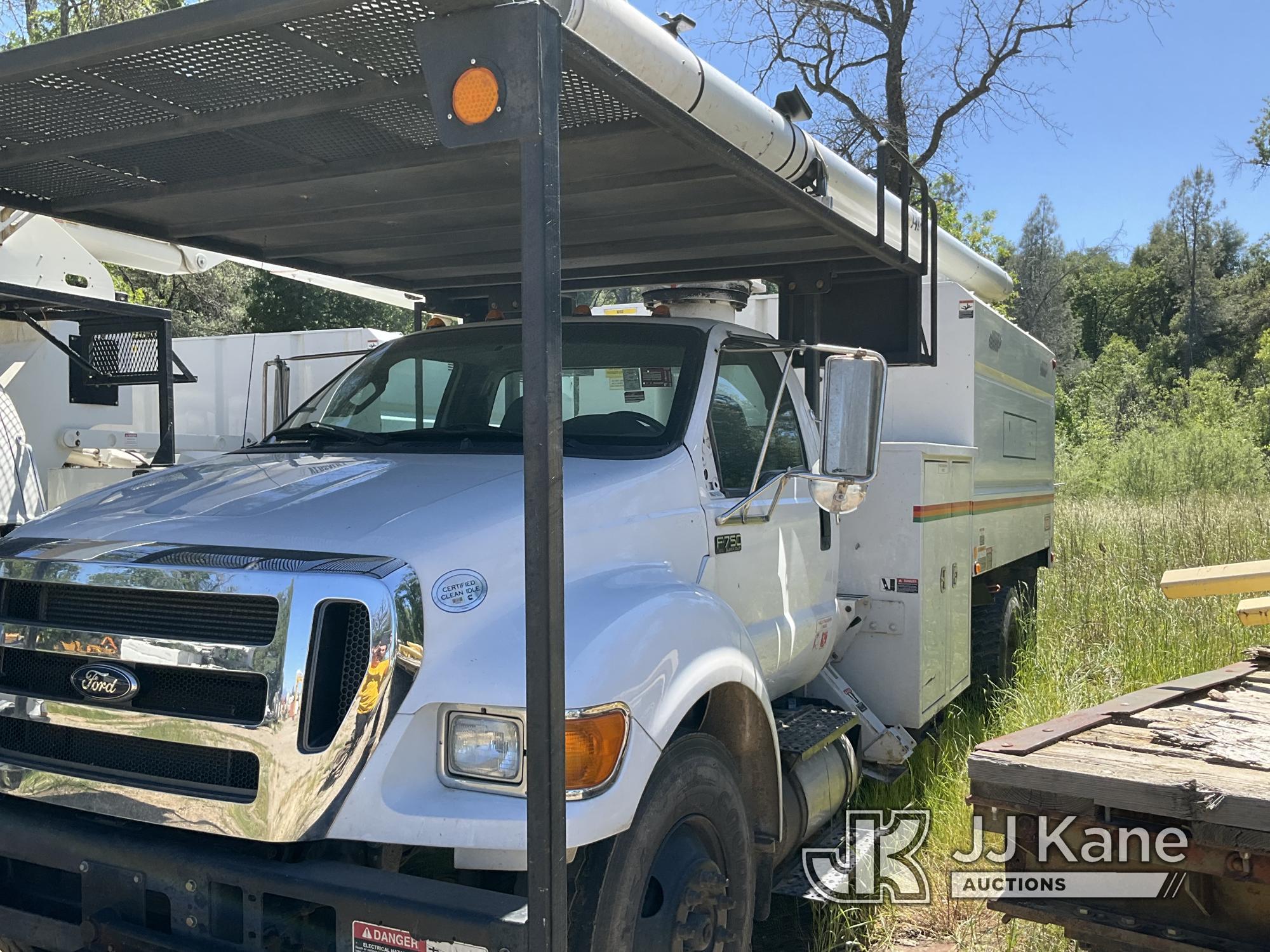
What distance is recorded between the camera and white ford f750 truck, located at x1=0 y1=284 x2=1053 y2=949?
253 cm

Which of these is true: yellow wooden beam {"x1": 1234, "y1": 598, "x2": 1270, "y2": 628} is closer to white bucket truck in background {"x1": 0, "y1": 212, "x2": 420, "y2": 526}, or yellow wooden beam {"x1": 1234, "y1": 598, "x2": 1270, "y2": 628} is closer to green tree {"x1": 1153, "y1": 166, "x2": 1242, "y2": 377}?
white bucket truck in background {"x1": 0, "y1": 212, "x2": 420, "y2": 526}

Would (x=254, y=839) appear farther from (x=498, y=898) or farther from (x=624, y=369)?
(x=624, y=369)

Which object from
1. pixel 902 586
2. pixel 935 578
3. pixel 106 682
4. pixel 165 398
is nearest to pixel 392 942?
pixel 106 682

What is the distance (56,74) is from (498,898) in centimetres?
244

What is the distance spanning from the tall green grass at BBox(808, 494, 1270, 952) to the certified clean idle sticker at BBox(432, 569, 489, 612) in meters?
2.41

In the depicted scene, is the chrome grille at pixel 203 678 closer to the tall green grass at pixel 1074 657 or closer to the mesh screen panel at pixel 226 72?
the mesh screen panel at pixel 226 72

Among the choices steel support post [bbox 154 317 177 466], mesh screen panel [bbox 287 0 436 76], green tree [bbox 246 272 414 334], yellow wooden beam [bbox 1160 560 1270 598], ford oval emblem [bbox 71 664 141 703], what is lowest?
ford oval emblem [bbox 71 664 141 703]

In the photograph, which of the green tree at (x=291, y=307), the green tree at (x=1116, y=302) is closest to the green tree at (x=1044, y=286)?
the green tree at (x=1116, y=302)

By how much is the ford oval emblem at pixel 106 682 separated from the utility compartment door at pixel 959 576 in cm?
435

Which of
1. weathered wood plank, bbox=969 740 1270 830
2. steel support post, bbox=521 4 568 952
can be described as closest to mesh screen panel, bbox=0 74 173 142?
steel support post, bbox=521 4 568 952

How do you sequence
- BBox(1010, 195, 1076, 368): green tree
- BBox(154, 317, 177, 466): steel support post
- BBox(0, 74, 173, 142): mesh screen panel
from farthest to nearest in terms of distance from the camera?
1. BBox(1010, 195, 1076, 368): green tree
2. BBox(154, 317, 177, 466): steel support post
3. BBox(0, 74, 173, 142): mesh screen panel

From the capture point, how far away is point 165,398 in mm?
5965

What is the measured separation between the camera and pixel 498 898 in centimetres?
241

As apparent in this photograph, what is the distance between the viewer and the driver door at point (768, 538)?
12.7ft
